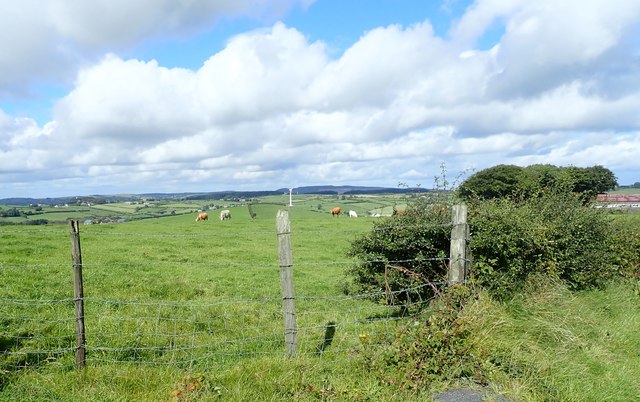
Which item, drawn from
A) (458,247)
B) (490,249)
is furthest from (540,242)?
(458,247)

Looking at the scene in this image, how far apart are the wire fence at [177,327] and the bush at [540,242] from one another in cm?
91

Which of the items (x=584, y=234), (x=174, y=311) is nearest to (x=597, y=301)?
(x=584, y=234)

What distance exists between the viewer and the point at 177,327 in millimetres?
8203

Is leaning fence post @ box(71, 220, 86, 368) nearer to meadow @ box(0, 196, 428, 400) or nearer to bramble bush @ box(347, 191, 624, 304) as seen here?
meadow @ box(0, 196, 428, 400)

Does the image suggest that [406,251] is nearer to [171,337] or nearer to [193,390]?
[171,337]

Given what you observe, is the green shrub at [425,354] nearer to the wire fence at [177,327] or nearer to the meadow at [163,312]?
the wire fence at [177,327]

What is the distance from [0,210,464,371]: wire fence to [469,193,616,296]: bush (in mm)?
912

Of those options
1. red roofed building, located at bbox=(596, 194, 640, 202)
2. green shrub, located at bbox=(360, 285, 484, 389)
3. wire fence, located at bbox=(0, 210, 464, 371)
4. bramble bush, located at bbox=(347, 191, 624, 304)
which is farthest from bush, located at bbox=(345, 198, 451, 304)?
red roofed building, located at bbox=(596, 194, 640, 202)

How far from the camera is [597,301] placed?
8.95 metres

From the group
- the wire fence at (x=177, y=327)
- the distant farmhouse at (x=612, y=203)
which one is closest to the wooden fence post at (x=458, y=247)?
the wire fence at (x=177, y=327)

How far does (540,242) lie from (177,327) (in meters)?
7.09

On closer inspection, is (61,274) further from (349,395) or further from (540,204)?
(540,204)

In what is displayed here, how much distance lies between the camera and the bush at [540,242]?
8156 mm

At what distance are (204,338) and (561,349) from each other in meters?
5.52
